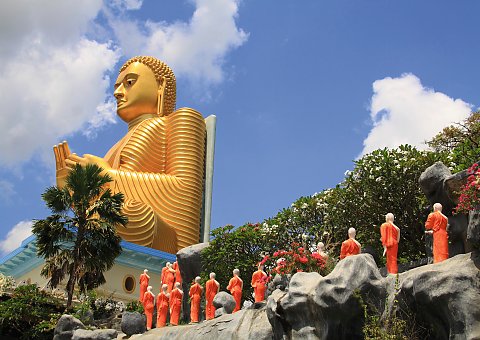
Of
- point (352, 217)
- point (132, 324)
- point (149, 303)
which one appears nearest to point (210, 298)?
point (132, 324)

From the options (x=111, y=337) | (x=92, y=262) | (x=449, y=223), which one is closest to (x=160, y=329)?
(x=111, y=337)

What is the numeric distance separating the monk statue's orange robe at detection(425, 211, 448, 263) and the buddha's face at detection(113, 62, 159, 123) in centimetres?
2244

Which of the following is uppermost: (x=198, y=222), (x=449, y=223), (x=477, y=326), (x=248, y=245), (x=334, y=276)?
(x=198, y=222)

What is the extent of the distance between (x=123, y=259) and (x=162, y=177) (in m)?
4.62

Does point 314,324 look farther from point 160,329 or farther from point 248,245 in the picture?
point 248,245

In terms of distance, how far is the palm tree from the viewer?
62.9 ft

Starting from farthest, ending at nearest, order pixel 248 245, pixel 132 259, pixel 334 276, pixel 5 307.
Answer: pixel 132 259 → pixel 248 245 → pixel 5 307 → pixel 334 276

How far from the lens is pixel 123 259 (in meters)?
27.2

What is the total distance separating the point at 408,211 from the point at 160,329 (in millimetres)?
7093

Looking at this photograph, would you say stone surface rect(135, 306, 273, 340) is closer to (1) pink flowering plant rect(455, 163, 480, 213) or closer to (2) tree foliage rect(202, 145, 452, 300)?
(2) tree foliage rect(202, 145, 452, 300)

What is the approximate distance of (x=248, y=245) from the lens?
70.0 ft

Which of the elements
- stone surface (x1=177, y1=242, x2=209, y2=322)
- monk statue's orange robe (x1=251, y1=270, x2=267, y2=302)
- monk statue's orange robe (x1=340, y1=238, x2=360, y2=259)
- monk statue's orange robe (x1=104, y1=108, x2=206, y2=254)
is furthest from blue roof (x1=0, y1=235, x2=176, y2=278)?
monk statue's orange robe (x1=340, y1=238, x2=360, y2=259)

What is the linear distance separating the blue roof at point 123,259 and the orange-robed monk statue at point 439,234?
16155mm

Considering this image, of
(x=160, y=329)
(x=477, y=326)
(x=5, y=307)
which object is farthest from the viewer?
(x=5, y=307)
